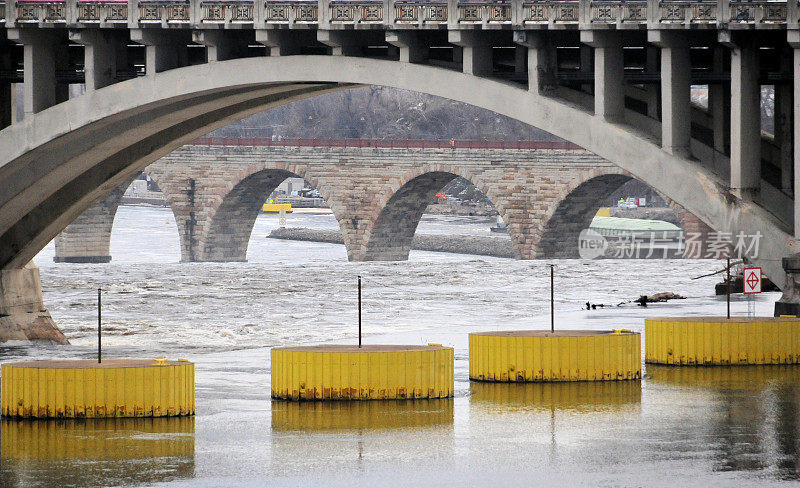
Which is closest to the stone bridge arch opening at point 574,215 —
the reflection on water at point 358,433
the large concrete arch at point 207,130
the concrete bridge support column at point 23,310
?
the large concrete arch at point 207,130

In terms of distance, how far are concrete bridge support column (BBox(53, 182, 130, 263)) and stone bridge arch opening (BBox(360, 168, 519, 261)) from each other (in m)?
15.3

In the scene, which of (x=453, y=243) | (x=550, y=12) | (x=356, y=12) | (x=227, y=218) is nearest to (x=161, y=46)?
(x=356, y=12)

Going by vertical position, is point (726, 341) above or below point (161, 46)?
below

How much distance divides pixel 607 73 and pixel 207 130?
36.0 feet

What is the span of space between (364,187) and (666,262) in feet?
54.3

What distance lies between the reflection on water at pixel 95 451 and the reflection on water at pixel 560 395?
3821mm

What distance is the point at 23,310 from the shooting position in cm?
2898

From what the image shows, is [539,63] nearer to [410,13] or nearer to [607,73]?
[607,73]

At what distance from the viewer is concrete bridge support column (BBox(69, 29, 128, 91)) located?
26234mm

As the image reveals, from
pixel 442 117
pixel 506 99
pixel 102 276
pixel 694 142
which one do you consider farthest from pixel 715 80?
pixel 442 117

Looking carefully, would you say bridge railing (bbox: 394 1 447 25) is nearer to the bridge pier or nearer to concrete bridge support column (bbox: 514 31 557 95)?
concrete bridge support column (bbox: 514 31 557 95)

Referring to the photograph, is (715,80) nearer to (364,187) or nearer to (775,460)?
(775,460)

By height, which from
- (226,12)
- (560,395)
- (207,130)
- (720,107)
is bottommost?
(560,395)

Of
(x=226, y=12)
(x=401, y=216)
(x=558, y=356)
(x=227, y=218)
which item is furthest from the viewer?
(x=227, y=218)
